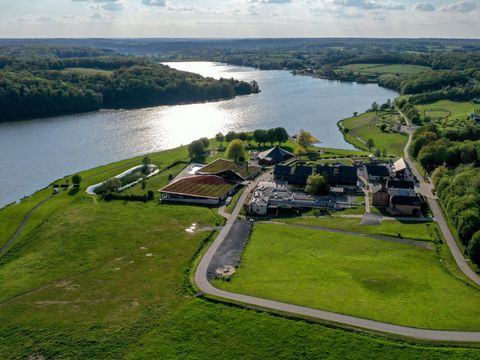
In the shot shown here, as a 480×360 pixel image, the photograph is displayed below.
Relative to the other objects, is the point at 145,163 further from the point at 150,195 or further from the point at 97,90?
the point at 97,90

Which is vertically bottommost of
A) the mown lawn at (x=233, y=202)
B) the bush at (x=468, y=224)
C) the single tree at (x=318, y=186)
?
the mown lawn at (x=233, y=202)

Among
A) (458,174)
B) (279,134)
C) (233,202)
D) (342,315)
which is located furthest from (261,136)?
(342,315)

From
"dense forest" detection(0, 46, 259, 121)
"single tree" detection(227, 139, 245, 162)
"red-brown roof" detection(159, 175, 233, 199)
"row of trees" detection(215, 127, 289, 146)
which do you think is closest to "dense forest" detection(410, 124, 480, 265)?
"row of trees" detection(215, 127, 289, 146)

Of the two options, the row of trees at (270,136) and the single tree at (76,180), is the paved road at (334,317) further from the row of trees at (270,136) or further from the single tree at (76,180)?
the row of trees at (270,136)

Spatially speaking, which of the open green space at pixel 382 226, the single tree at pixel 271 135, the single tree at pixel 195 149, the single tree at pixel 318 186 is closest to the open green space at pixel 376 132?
the single tree at pixel 271 135

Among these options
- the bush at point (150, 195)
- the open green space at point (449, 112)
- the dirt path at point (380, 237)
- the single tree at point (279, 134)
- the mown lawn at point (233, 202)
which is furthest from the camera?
the open green space at point (449, 112)

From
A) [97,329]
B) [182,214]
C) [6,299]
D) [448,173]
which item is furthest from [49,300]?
[448,173]

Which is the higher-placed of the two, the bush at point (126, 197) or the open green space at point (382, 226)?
the open green space at point (382, 226)
